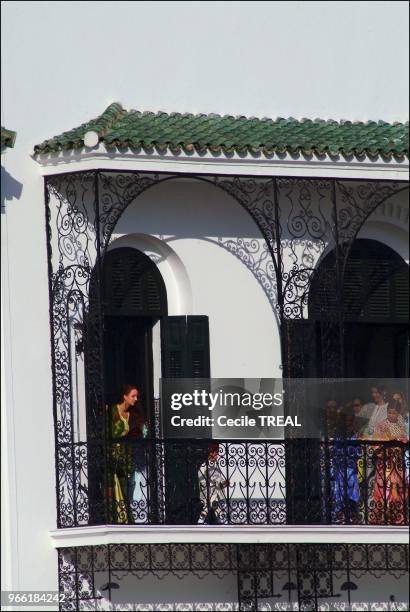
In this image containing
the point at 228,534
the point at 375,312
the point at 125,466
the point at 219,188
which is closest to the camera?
the point at 228,534

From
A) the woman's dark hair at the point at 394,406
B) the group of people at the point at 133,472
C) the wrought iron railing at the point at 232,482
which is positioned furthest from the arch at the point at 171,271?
the woman's dark hair at the point at 394,406

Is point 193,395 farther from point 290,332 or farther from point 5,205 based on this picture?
point 5,205

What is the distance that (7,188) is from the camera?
24.0 metres

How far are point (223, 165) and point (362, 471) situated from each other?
347cm

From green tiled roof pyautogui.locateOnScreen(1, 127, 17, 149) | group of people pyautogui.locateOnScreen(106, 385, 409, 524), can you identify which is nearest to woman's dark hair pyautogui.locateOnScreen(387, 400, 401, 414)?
group of people pyautogui.locateOnScreen(106, 385, 409, 524)

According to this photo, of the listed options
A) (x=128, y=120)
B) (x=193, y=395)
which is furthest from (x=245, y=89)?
(x=193, y=395)

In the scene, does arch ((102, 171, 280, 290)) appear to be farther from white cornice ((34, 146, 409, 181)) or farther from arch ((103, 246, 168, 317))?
arch ((103, 246, 168, 317))

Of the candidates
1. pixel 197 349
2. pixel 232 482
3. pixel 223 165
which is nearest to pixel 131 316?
pixel 197 349

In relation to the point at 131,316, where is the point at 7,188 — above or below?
above

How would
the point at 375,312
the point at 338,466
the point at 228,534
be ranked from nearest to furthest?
the point at 228,534
the point at 338,466
the point at 375,312

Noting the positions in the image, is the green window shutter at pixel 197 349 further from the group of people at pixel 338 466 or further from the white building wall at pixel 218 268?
the group of people at pixel 338 466

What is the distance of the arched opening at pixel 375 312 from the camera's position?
25781mm

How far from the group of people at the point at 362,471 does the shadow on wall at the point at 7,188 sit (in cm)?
391

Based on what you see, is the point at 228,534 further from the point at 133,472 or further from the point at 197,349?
the point at 197,349
